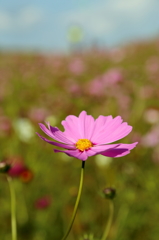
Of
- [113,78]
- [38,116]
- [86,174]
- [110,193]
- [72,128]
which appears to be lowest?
[110,193]

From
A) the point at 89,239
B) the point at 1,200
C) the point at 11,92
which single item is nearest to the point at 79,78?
the point at 11,92

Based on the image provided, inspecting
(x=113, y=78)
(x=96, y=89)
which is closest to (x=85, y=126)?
(x=113, y=78)

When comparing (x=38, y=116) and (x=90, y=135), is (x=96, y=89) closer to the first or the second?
(x=38, y=116)

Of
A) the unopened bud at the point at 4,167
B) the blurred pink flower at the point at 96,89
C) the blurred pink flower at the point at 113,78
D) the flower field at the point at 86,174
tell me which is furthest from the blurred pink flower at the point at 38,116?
the unopened bud at the point at 4,167

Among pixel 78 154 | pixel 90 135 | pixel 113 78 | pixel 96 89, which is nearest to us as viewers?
pixel 78 154

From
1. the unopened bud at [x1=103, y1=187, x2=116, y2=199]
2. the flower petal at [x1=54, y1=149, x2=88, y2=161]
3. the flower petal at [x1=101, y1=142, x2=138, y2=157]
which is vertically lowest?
the unopened bud at [x1=103, y1=187, x2=116, y2=199]

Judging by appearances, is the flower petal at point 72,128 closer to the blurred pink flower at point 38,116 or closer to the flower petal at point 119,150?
the flower petal at point 119,150

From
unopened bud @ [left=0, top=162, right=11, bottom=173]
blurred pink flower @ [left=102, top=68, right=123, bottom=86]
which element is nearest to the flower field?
blurred pink flower @ [left=102, top=68, right=123, bottom=86]

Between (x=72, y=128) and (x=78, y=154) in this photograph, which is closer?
(x=78, y=154)

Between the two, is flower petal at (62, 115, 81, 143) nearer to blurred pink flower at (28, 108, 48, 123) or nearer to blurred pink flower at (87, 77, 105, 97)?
blurred pink flower at (28, 108, 48, 123)
